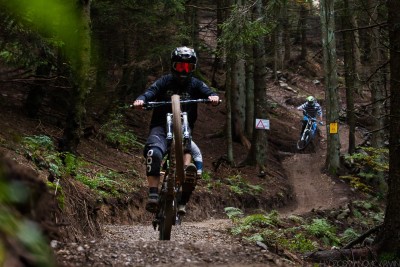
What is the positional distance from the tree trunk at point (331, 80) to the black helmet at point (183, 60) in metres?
13.9

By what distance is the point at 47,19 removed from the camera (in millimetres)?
2311

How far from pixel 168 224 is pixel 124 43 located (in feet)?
30.4

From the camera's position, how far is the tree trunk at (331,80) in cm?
2002

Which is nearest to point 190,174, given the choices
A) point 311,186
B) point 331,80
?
point 311,186

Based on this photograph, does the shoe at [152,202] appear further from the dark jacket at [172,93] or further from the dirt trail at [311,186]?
the dirt trail at [311,186]

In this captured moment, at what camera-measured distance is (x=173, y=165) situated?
6492 mm

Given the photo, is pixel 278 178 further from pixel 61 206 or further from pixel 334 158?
pixel 61 206

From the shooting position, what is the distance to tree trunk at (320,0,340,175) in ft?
65.7

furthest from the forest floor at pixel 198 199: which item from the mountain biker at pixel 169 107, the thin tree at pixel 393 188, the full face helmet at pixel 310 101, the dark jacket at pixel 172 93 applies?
the full face helmet at pixel 310 101

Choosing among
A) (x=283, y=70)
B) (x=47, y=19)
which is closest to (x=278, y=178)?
(x=47, y=19)

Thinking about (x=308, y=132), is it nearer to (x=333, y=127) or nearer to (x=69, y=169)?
(x=333, y=127)

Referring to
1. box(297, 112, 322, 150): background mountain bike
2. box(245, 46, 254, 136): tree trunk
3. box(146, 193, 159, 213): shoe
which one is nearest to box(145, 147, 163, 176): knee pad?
box(146, 193, 159, 213): shoe

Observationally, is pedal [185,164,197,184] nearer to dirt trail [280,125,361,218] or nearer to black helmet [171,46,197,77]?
black helmet [171,46,197,77]

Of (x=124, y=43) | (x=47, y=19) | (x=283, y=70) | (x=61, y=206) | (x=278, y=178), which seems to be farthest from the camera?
(x=283, y=70)
